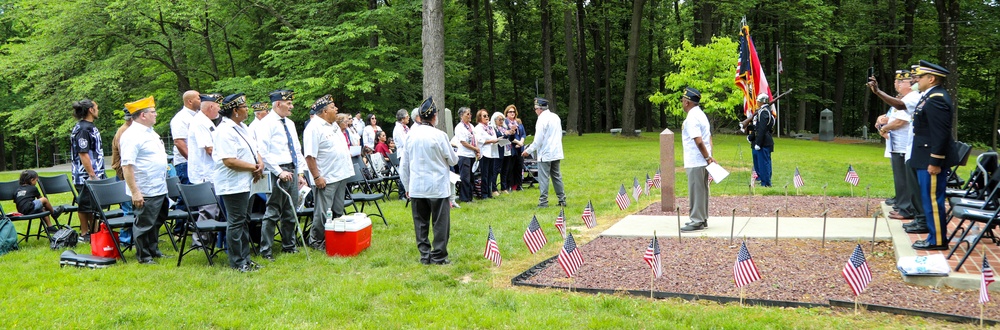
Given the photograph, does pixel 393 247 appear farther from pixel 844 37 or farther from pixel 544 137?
pixel 844 37

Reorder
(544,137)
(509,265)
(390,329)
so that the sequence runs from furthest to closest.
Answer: (544,137)
(509,265)
(390,329)

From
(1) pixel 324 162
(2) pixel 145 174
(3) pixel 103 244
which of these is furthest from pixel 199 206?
(1) pixel 324 162

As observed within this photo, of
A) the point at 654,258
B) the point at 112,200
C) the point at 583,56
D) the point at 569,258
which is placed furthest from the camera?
the point at 583,56

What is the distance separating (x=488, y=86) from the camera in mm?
38969

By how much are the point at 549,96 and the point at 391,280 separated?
82.2 ft

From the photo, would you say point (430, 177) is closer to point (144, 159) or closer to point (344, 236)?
point (344, 236)

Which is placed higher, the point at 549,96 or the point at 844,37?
the point at 844,37

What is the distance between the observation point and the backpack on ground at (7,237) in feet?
25.4

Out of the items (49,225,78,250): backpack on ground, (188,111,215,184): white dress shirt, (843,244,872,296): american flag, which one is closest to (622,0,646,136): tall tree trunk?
(188,111,215,184): white dress shirt

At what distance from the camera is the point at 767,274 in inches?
233

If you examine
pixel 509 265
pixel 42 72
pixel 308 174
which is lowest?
pixel 509 265

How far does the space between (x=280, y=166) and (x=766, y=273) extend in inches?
196

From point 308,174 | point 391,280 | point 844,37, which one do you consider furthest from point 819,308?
point 844,37

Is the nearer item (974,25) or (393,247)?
(393,247)
